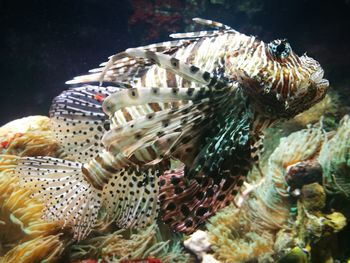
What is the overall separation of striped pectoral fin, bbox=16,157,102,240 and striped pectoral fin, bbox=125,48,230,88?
3.89ft

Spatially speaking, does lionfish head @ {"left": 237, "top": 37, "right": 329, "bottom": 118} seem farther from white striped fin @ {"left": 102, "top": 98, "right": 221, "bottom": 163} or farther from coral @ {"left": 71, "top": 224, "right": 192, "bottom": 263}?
coral @ {"left": 71, "top": 224, "right": 192, "bottom": 263}

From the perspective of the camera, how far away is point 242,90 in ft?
6.77

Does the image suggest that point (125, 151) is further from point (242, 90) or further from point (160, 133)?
point (242, 90)

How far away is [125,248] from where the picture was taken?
3.37 m

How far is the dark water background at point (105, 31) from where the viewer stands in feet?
25.0

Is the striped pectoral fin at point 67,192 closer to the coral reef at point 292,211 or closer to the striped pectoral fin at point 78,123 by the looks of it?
the striped pectoral fin at point 78,123

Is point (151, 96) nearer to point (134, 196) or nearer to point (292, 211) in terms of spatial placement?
point (134, 196)

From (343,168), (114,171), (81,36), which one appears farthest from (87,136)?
(81,36)

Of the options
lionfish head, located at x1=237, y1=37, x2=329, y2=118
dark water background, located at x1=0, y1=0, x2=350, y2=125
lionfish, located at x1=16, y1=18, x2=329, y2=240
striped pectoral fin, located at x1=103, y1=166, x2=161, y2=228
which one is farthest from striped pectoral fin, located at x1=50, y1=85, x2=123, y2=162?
dark water background, located at x1=0, y1=0, x2=350, y2=125

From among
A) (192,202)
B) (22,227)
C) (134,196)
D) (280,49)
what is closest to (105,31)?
(22,227)

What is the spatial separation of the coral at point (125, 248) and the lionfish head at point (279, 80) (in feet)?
6.64

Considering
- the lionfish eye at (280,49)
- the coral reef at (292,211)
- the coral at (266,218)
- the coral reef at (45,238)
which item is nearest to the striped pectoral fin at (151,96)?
the lionfish eye at (280,49)

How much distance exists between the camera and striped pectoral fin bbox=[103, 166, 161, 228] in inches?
96.4

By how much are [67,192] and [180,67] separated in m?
1.40
